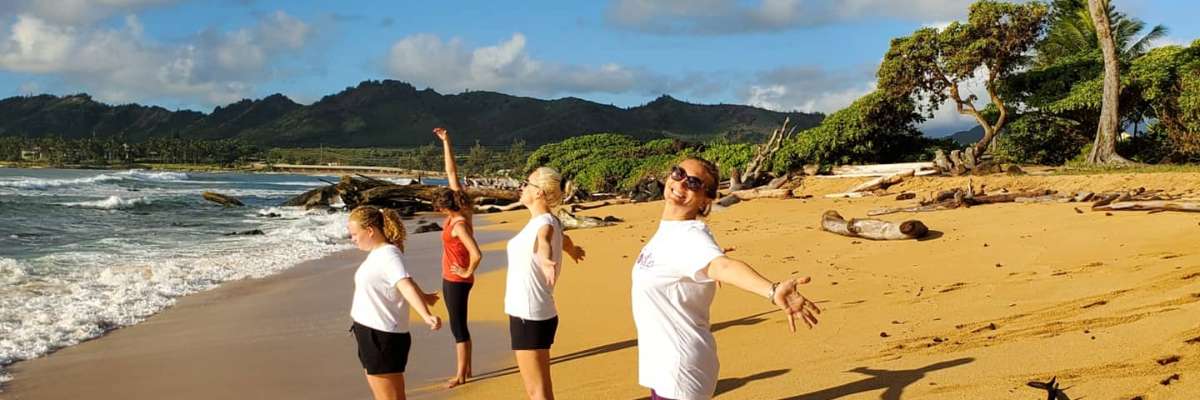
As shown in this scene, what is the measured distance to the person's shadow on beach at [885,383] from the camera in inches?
178

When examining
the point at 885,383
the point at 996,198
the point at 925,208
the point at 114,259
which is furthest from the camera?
the point at 996,198

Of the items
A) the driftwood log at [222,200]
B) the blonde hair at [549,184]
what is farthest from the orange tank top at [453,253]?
the driftwood log at [222,200]

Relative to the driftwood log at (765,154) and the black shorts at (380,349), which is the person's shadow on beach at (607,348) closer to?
the black shorts at (380,349)

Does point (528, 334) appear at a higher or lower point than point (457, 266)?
lower

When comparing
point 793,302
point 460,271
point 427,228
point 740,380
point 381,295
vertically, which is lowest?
point 427,228

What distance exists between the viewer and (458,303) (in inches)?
218

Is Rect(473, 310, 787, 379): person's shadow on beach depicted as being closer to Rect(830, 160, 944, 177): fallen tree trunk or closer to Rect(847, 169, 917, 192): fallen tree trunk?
Rect(847, 169, 917, 192): fallen tree trunk

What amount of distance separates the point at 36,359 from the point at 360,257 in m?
8.00

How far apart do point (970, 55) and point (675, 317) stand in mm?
24032

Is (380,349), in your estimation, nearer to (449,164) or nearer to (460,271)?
(460,271)

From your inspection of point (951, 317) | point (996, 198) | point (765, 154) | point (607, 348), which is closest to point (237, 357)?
point (607, 348)

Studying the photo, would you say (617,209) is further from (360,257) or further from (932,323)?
(932,323)

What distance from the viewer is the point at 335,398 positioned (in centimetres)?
529

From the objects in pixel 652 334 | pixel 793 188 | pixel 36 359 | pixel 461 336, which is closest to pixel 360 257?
pixel 36 359
